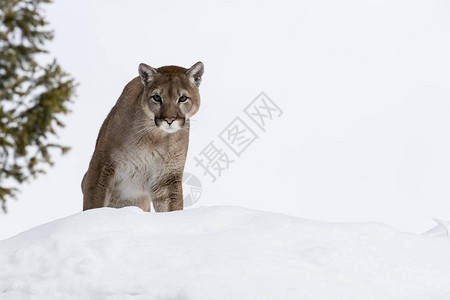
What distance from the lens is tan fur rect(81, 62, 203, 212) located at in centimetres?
908

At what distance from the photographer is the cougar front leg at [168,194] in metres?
9.38

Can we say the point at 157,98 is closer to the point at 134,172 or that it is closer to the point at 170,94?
the point at 170,94

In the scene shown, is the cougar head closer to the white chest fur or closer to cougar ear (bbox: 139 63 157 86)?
cougar ear (bbox: 139 63 157 86)

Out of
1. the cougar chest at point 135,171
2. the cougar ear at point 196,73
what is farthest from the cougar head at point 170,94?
the cougar chest at point 135,171

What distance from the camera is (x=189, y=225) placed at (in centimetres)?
655

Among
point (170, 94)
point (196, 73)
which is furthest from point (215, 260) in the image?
point (196, 73)

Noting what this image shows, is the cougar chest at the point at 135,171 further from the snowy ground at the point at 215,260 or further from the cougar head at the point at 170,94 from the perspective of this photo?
the snowy ground at the point at 215,260

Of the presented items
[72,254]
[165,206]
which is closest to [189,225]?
[72,254]

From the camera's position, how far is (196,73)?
9273 millimetres

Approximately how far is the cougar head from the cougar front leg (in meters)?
0.92

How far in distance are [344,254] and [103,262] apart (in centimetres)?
224

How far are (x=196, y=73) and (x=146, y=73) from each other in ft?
2.37

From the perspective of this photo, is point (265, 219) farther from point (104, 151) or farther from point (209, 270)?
point (104, 151)

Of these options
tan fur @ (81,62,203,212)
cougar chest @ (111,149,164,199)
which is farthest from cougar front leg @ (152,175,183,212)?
cougar chest @ (111,149,164,199)
